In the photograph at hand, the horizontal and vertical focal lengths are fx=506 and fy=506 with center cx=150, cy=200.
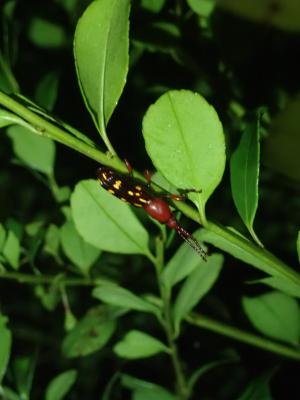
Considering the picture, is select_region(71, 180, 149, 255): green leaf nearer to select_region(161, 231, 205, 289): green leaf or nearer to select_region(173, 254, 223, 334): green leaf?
select_region(161, 231, 205, 289): green leaf

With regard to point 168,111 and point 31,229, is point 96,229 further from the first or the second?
point 31,229

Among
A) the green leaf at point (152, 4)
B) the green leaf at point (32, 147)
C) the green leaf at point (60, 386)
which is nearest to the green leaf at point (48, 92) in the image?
the green leaf at point (32, 147)

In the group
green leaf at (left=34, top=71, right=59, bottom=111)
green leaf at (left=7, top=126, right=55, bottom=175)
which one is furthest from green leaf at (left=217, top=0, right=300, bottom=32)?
green leaf at (left=7, top=126, right=55, bottom=175)

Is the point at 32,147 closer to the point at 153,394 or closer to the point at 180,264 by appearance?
the point at 180,264

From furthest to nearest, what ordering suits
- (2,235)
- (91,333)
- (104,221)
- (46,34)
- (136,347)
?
(46,34) < (91,333) < (136,347) < (2,235) < (104,221)

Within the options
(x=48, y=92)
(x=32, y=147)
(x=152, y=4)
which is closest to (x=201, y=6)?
(x=152, y=4)

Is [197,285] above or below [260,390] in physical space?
above

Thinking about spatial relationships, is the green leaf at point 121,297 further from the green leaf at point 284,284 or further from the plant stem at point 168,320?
the green leaf at point 284,284
